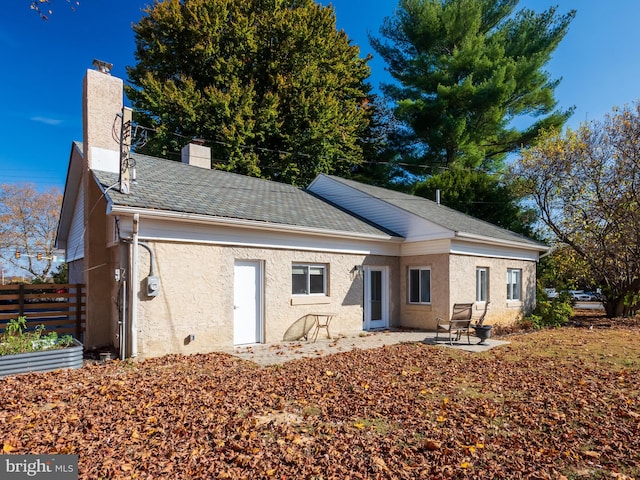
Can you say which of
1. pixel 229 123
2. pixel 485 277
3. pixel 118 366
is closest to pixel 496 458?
pixel 118 366

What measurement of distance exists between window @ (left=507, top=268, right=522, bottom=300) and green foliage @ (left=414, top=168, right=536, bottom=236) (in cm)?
780

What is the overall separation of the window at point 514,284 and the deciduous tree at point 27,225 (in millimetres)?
30563

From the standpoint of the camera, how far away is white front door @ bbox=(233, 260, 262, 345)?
1011 cm

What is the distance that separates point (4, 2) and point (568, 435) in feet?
35.1

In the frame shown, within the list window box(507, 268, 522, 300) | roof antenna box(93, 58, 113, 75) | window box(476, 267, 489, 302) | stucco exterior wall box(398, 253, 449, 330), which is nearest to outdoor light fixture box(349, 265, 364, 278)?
stucco exterior wall box(398, 253, 449, 330)

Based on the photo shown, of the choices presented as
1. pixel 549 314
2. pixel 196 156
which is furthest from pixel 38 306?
pixel 549 314

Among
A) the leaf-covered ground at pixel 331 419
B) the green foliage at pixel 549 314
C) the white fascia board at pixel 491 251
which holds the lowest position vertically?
the green foliage at pixel 549 314

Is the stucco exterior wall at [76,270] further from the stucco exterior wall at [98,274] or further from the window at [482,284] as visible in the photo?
the window at [482,284]

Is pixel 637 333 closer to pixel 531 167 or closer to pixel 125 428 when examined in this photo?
pixel 531 167

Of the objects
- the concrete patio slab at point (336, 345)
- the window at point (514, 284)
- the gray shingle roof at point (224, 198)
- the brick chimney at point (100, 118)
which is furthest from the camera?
the window at point (514, 284)

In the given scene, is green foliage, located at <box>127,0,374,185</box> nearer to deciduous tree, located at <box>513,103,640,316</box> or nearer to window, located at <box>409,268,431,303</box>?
window, located at <box>409,268,431,303</box>

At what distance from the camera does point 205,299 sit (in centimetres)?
933

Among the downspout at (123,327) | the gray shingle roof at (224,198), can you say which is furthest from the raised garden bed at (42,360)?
the gray shingle roof at (224,198)

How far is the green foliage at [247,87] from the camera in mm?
22750
